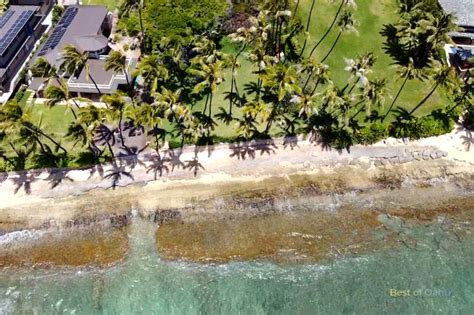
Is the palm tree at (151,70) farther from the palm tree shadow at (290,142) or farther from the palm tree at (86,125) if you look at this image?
the palm tree shadow at (290,142)

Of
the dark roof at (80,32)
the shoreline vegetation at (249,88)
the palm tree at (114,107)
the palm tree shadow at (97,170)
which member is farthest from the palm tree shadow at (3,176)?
the dark roof at (80,32)

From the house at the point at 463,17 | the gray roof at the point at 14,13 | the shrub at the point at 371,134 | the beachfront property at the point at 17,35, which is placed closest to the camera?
the shrub at the point at 371,134

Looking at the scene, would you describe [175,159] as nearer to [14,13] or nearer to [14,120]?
[14,120]

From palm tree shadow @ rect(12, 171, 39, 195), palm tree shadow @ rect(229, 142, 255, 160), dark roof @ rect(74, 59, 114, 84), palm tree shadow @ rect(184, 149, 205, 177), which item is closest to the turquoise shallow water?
palm tree shadow @ rect(12, 171, 39, 195)

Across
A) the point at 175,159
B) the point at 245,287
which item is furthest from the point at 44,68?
the point at 245,287

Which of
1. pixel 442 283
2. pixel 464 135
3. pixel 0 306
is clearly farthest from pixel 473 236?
pixel 0 306

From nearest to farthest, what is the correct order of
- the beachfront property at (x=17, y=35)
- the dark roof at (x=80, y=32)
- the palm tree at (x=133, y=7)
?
the palm tree at (x=133, y=7), the beachfront property at (x=17, y=35), the dark roof at (x=80, y=32)

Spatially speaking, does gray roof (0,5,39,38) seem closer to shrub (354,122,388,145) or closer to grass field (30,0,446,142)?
grass field (30,0,446,142)
